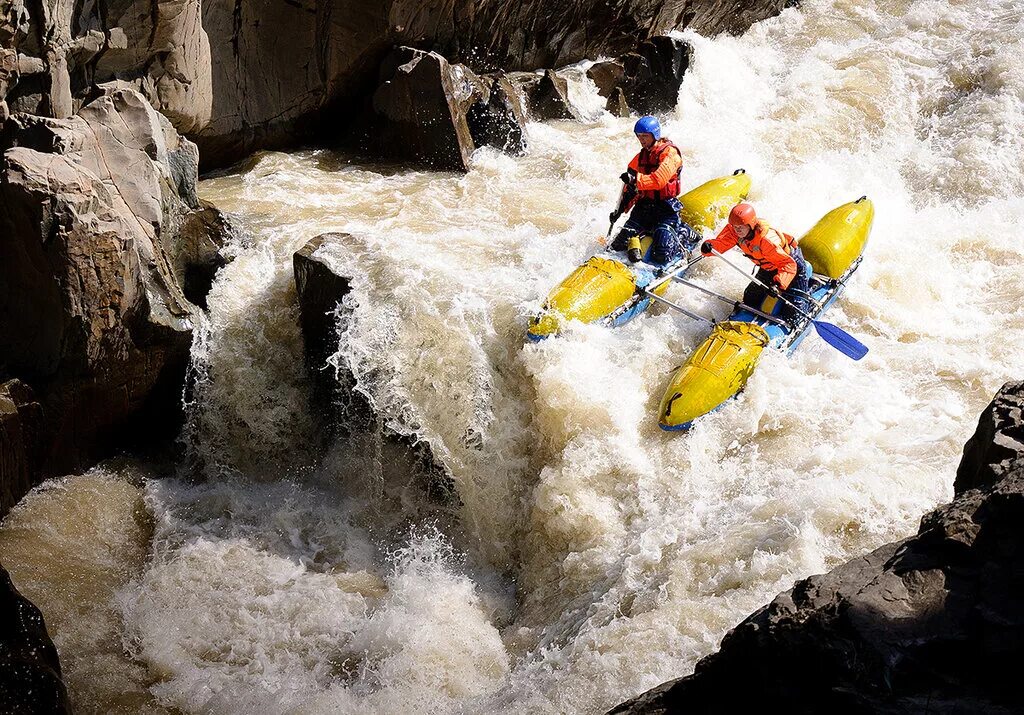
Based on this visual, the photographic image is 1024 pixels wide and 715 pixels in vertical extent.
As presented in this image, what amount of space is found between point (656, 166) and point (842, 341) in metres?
2.05

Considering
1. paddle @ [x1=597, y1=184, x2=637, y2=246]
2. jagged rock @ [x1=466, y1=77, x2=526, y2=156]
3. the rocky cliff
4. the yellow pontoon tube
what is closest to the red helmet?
the yellow pontoon tube

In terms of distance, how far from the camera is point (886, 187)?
8836 millimetres

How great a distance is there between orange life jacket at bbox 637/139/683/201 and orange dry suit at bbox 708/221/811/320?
759 millimetres

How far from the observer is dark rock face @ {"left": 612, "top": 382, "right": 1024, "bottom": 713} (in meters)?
2.28

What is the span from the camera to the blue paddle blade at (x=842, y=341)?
243 inches

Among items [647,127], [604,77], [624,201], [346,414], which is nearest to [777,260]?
[624,201]

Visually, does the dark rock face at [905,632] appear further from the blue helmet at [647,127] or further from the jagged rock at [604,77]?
the jagged rock at [604,77]

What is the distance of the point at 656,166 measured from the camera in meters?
7.11

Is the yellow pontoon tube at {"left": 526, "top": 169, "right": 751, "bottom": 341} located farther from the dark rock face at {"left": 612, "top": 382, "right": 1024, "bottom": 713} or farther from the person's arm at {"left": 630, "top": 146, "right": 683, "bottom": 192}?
the dark rock face at {"left": 612, "top": 382, "right": 1024, "bottom": 713}

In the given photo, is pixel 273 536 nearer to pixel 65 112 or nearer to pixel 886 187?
pixel 65 112

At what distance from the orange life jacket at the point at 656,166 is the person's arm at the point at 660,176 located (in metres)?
0.03

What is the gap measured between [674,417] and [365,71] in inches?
205

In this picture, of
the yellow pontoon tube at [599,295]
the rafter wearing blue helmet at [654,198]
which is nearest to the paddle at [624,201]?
the rafter wearing blue helmet at [654,198]

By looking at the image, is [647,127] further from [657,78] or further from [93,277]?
[93,277]
